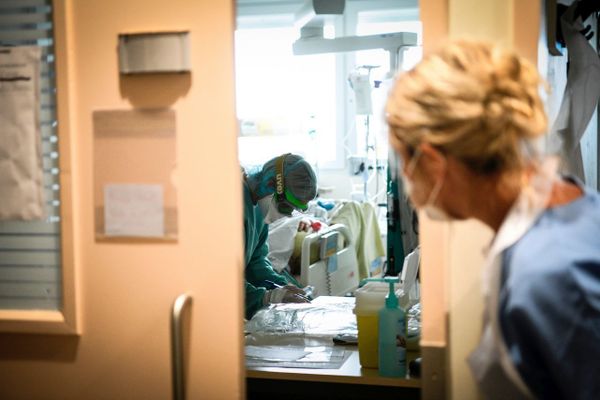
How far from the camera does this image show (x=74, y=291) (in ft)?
5.06

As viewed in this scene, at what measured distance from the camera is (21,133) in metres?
1.54

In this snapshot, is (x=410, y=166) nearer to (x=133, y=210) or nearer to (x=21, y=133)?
(x=133, y=210)

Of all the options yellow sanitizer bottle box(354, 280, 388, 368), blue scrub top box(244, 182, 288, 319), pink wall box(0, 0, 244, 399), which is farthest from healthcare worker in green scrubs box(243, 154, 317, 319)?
pink wall box(0, 0, 244, 399)

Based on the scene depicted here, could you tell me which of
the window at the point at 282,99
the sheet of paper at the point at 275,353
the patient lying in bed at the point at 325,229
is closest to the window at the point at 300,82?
the window at the point at 282,99

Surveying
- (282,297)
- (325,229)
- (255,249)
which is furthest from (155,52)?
(325,229)

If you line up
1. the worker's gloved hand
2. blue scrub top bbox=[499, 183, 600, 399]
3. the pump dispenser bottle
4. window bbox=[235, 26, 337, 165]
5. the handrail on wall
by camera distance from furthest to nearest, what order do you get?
window bbox=[235, 26, 337, 165] → the worker's gloved hand → the pump dispenser bottle → the handrail on wall → blue scrub top bbox=[499, 183, 600, 399]

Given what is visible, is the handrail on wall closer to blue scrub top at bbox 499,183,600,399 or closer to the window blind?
the window blind

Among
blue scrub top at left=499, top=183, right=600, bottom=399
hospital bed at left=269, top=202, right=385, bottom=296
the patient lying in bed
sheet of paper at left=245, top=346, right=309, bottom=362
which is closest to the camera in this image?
blue scrub top at left=499, top=183, right=600, bottom=399

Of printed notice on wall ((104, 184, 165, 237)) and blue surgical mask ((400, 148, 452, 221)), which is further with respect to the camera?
printed notice on wall ((104, 184, 165, 237))

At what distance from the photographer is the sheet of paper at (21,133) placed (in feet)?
5.00

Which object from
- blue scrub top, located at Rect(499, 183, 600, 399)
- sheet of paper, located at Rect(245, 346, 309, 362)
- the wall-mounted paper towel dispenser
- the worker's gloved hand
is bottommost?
sheet of paper, located at Rect(245, 346, 309, 362)

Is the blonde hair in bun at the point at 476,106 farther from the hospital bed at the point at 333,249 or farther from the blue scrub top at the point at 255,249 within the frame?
the hospital bed at the point at 333,249

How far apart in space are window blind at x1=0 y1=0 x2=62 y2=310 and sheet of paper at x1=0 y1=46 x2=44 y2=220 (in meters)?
0.02

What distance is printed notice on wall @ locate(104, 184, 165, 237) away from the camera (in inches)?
58.7
